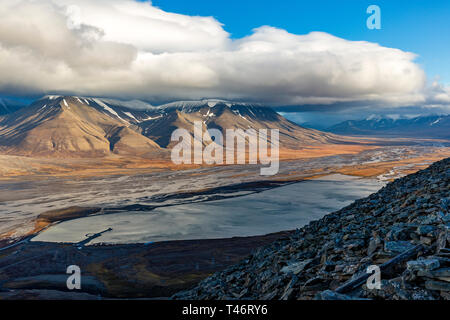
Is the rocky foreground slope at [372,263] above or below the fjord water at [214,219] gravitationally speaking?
above

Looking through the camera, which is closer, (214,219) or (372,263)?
(372,263)

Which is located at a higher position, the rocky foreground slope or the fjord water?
the rocky foreground slope

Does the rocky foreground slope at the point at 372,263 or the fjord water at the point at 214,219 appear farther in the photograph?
the fjord water at the point at 214,219

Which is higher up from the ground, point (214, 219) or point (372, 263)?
point (372, 263)

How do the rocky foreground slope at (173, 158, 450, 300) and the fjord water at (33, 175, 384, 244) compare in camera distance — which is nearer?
the rocky foreground slope at (173, 158, 450, 300)
